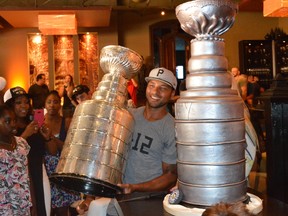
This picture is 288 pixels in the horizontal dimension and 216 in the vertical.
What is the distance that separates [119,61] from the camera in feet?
6.06

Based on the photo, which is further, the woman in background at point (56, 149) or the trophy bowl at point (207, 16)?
the woman in background at point (56, 149)

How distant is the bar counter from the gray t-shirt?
475 mm

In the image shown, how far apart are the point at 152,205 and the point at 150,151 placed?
66cm

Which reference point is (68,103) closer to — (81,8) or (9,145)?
(81,8)

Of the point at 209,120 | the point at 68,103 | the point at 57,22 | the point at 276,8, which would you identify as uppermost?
the point at 57,22

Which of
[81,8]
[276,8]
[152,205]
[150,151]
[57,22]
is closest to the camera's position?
[152,205]

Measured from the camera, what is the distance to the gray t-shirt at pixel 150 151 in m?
2.15

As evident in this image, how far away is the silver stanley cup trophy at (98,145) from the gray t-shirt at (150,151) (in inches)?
17.0

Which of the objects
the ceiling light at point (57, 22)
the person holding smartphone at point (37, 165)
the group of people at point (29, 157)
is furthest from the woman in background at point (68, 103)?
the ceiling light at point (57, 22)

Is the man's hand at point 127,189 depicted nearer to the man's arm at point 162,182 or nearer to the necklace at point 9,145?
the man's arm at point 162,182

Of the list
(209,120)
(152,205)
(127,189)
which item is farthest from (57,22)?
(209,120)

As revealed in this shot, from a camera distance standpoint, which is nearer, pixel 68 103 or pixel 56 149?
pixel 56 149

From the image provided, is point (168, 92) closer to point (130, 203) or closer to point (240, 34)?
point (130, 203)

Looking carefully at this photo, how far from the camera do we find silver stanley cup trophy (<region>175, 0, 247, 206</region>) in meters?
1.32
